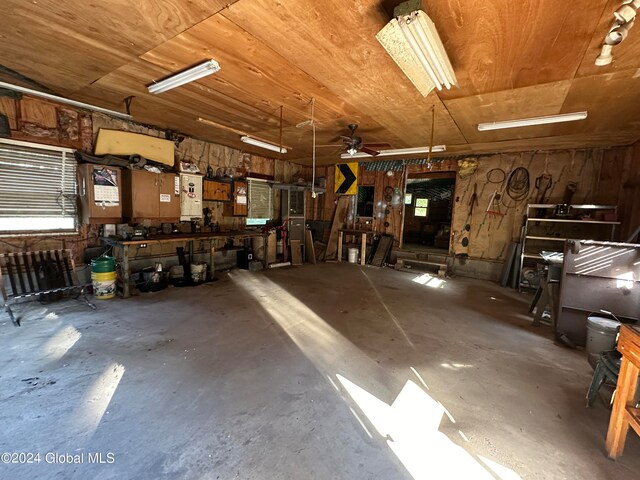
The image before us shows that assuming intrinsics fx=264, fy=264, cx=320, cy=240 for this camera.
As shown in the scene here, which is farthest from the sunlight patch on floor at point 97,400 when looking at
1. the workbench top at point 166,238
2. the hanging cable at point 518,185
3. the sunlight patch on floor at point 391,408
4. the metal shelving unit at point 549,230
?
the hanging cable at point 518,185

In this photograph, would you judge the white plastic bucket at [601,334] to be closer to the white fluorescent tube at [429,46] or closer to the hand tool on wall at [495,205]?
the white fluorescent tube at [429,46]

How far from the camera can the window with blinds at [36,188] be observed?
346 cm

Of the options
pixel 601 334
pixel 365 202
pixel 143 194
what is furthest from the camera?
pixel 365 202

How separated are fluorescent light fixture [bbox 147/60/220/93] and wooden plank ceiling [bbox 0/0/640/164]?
0.07 meters

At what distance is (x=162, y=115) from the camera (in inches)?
159

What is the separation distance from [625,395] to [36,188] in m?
6.33

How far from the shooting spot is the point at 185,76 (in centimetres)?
271

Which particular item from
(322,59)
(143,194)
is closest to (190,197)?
(143,194)

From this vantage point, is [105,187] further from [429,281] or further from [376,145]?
[429,281]

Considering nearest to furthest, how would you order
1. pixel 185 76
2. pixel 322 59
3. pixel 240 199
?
pixel 322 59
pixel 185 76
pixel 240 199

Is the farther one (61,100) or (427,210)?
(427,210)

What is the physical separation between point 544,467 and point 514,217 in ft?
17.7

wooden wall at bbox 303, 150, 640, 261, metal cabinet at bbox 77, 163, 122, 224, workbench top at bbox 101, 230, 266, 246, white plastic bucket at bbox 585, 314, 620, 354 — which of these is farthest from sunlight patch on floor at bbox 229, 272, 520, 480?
wooden wall at bbox 303, 150, 640, 261

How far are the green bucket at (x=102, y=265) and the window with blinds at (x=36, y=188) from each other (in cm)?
70
